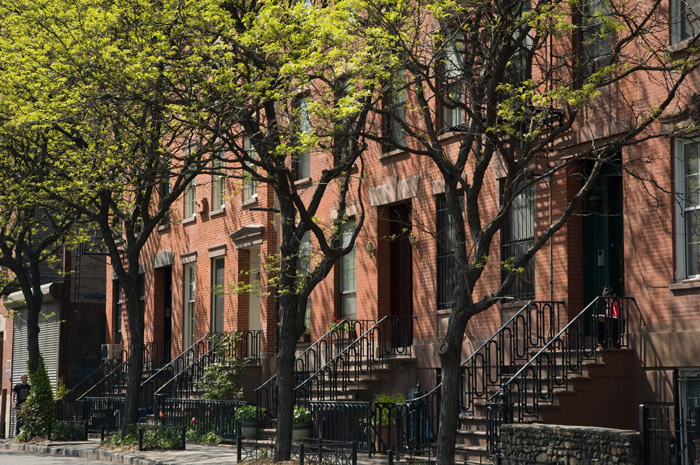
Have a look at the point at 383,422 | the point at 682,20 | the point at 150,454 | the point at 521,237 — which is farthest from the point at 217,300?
the point at 682,20

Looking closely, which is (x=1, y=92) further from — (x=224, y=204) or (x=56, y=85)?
(x=224, y=204)

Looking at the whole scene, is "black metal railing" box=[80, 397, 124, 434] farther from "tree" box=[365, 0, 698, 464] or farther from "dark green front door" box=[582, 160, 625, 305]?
"tree" box=[365, 0, 698, 464]

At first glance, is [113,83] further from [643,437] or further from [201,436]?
[201,436]

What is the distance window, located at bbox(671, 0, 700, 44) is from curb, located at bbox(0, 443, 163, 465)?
39.7 ft

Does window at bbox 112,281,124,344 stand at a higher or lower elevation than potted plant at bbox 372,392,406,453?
higher

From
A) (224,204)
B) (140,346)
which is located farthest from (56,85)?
(224,204)

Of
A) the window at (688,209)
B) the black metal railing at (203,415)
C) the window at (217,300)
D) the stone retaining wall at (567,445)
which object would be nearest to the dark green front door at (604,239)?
the window at (688,209)

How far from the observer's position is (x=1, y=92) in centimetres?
2305

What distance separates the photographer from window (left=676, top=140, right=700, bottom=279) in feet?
55.8

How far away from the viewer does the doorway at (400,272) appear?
24.1 meters

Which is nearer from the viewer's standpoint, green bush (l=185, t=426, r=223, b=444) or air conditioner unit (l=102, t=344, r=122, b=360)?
green bush (l=185, t=426, r=223, b=444)

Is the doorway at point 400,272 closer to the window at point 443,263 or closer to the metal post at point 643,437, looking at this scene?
the window at point 443,263

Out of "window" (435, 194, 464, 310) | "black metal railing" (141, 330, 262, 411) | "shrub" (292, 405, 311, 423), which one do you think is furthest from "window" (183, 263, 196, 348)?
"window" (435, 194, 464, 310)

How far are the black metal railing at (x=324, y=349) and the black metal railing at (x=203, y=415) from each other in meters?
0.77
